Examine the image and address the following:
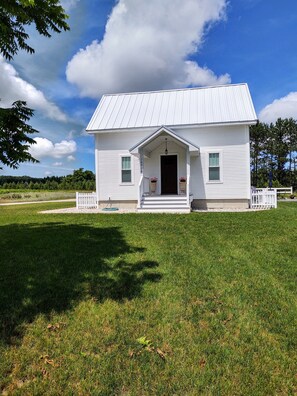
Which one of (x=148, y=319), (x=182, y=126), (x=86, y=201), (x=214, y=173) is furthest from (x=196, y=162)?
(x=148, y=319)

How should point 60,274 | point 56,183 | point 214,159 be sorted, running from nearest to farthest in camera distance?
point 60,274 < point 214,159 < point 56,183

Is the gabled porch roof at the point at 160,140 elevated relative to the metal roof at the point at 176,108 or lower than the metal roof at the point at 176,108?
lower

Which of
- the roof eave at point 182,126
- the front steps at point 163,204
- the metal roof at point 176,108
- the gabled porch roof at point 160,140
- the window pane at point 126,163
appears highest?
the metal roof at point 176,108

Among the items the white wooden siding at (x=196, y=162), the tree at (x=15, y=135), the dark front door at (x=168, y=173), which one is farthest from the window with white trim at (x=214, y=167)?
the tree at (x=15, y=135)

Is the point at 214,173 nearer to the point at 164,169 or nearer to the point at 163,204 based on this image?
the point at 164,169

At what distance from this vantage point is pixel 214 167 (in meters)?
14.3

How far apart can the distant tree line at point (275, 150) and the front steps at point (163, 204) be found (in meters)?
32.4

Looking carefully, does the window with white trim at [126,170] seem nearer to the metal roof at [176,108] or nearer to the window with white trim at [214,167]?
the metal roof at [176,108]

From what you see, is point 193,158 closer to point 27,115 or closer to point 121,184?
point 121,184

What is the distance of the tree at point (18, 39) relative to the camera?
16.0 ft

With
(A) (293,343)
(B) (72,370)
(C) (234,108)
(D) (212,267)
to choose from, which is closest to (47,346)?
(B) (72,370)

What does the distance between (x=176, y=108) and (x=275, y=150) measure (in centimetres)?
3365

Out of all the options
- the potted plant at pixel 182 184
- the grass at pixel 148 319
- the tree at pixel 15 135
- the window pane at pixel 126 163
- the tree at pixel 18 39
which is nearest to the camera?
the grass at pixel 148 319

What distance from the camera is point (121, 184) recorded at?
15047 mm
